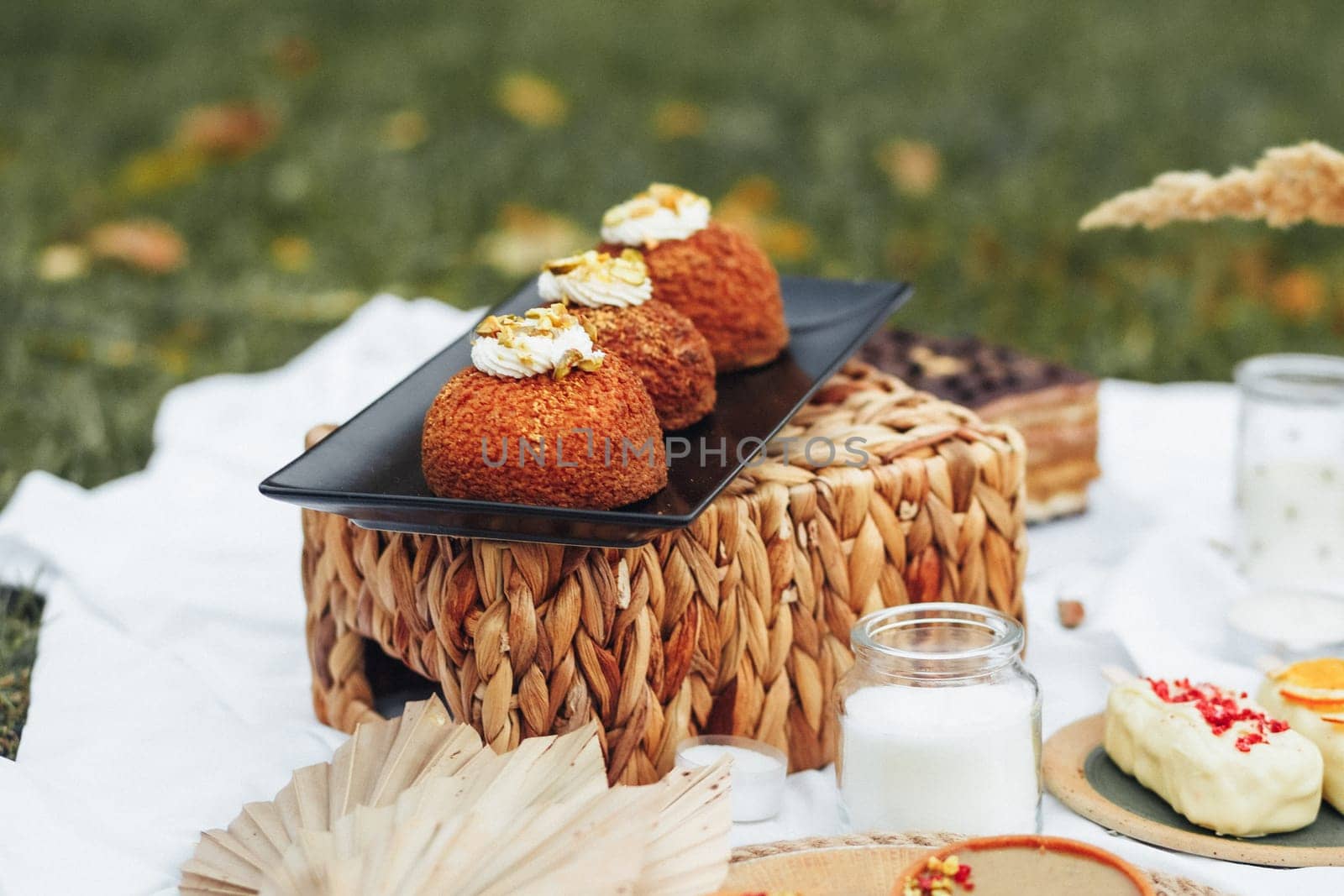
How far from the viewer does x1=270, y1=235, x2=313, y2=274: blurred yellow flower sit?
4.36 meters

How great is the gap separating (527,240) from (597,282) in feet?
8.08

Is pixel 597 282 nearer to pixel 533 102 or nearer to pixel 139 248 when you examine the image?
pixel 139 248

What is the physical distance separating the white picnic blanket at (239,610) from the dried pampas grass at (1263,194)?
0.64 m

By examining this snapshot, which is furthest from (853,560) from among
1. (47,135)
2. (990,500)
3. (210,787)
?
(47,135)

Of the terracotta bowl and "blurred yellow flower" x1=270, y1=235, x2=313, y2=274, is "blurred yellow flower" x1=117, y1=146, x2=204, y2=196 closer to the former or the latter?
"blurred yellow flower" x1=270, y1=235, x2=313, y2=274

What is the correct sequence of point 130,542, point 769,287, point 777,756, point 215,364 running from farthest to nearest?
point 215,364, point 130,542, point 769,287, point 777,756

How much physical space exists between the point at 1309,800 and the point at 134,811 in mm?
1401

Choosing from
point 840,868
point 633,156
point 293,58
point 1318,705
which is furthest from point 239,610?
→ point 293,58

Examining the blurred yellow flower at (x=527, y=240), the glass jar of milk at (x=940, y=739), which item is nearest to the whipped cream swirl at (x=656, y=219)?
the glass jar of milk at (x=940, y=739)

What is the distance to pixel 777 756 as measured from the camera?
1.87m

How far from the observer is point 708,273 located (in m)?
2.25

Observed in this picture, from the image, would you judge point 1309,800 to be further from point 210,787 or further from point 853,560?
point 210,787

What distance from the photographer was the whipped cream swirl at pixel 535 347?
5.76ft

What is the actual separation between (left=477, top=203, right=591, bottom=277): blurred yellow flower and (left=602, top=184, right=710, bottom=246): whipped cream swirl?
196cm
